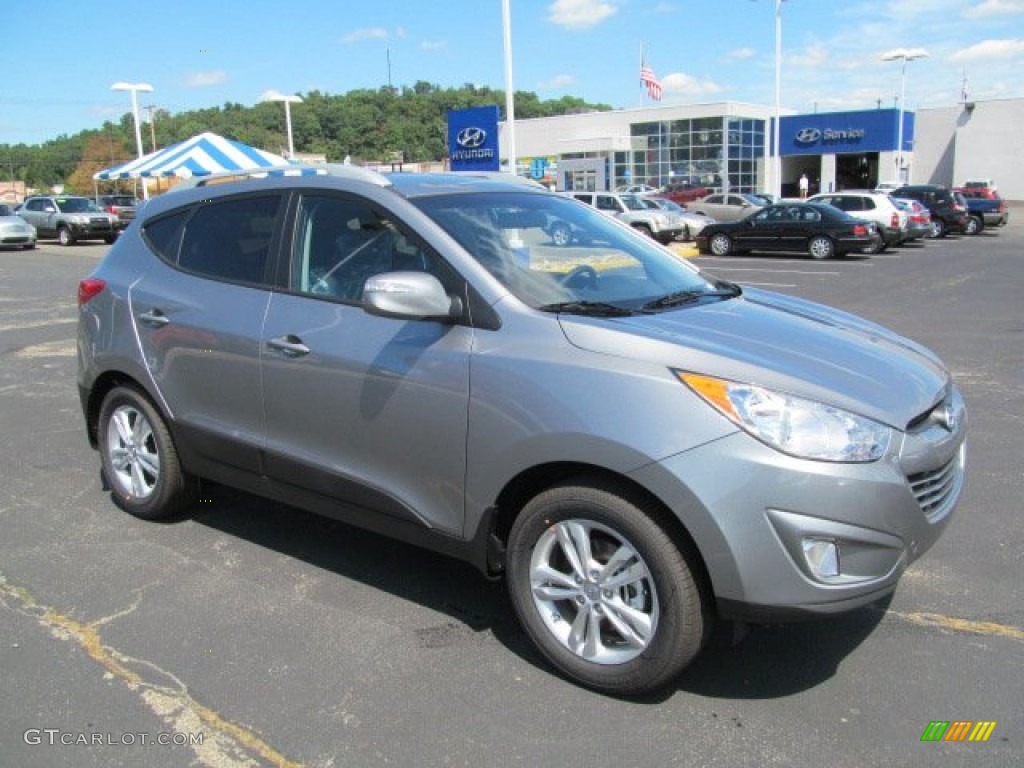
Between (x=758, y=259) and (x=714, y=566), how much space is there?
21571 millimetres

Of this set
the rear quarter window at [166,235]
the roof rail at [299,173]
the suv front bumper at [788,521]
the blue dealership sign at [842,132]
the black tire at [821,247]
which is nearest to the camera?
the suv front bumper at [788,521]

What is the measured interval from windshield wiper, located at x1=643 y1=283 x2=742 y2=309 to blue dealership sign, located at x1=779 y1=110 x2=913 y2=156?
56498mm

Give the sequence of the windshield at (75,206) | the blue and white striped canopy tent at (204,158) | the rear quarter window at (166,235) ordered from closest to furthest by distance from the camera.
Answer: the rear quarter window at (166,235), the blue and white striped canopy tent at (204,158), the windshield at (75,206)

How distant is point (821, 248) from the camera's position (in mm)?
22562

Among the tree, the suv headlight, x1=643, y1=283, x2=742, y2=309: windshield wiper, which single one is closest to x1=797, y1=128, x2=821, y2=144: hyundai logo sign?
x1=643, y1=283, x2=742, y2=309: windshield wiper

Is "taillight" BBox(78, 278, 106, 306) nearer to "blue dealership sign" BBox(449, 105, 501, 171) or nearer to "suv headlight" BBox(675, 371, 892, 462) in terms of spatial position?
"suv headlight" BBox(675, 371, 892, 462)

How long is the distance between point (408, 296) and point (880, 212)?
Result: 24.3m

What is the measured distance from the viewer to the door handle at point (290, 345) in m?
3.69

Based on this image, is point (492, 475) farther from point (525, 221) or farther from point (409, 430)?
point (525, 221)

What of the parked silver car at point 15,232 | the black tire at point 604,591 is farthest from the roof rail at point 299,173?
the parked silver car at point 15,232

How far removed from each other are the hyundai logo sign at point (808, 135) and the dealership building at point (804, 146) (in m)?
0.07

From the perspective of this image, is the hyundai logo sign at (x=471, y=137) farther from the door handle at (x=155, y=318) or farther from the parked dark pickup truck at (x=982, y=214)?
the door handle at (x=155, y=318)

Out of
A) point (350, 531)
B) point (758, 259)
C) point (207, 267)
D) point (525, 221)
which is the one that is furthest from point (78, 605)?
point (758, 259)

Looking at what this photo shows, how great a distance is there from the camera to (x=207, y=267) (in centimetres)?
427
